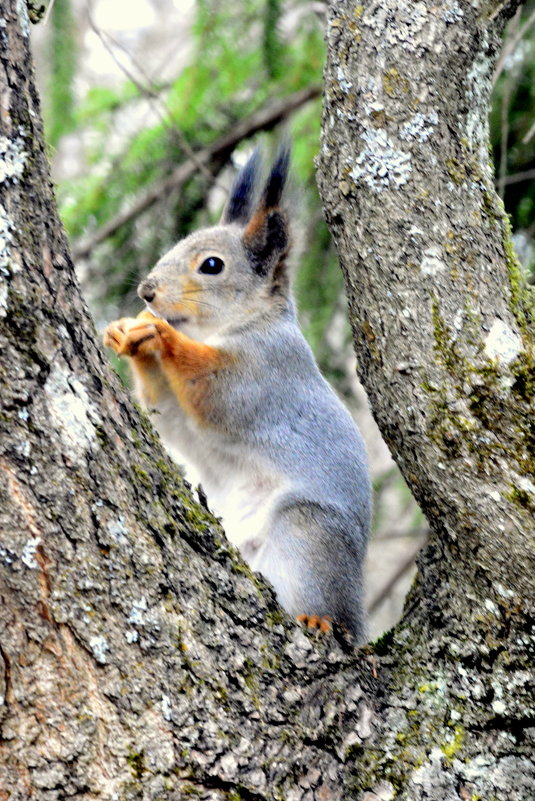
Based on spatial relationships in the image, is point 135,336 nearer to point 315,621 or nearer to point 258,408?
point 258,408

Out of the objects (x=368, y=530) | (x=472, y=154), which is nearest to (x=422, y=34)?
(x=472, y=154)

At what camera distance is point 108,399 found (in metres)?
1.50

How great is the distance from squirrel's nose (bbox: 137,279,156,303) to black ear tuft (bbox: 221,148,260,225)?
0.51 m

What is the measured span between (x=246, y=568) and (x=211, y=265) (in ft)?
4.28

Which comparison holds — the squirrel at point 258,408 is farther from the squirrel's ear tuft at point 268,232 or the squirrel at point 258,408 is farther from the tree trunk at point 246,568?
the tree trunk at point 246,568

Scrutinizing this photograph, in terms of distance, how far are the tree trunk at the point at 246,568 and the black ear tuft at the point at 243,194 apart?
1.20 metres

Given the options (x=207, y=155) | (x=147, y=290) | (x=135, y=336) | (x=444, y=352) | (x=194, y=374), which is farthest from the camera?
(x=207, y=155)

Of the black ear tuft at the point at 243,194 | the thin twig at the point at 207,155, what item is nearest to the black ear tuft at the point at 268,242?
the black ear tuft at the point at 243,194

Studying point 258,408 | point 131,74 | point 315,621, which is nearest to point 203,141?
point 131,74

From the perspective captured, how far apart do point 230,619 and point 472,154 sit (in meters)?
0.89

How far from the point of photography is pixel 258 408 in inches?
102

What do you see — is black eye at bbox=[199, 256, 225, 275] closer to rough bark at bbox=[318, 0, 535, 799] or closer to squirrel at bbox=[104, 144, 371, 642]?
squirrel at bbox=[104, 144, 371, 642]

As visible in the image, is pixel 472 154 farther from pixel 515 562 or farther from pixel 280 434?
pixel 280 434

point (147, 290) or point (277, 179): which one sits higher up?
point (277, 179)
